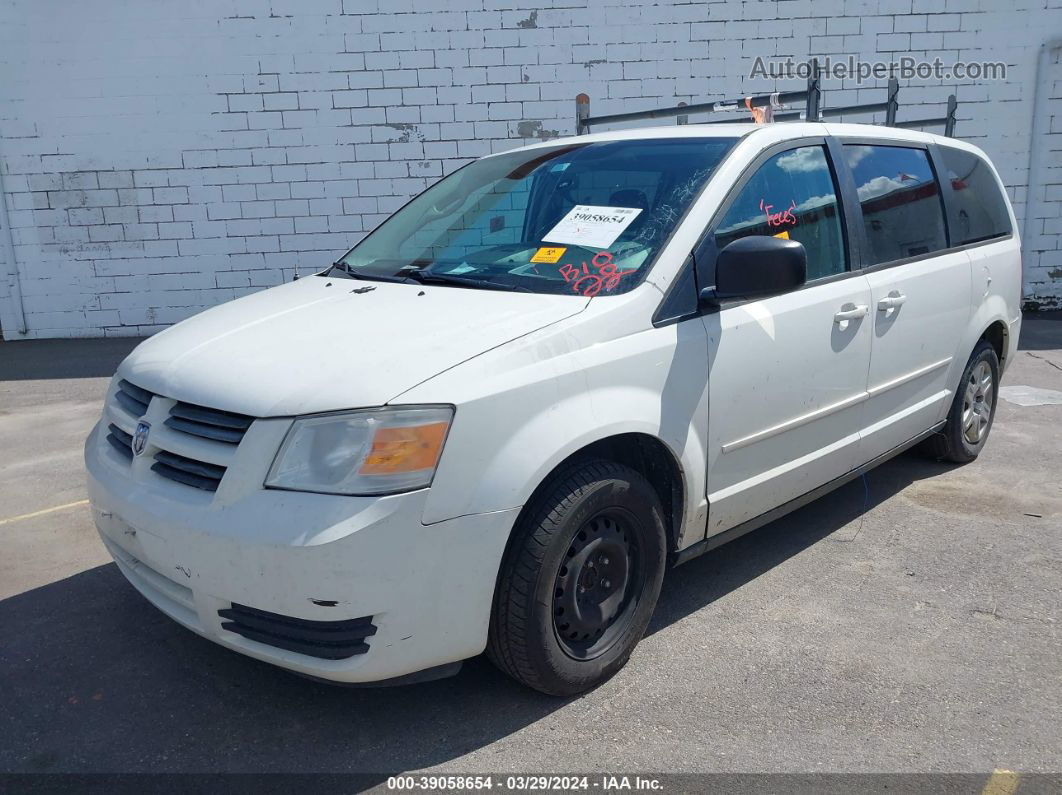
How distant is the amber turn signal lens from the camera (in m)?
2.41

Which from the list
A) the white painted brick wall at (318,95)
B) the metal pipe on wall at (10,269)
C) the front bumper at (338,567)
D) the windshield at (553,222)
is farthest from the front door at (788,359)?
the metal pipe on wall at (10,269)

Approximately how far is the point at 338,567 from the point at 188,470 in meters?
0.63

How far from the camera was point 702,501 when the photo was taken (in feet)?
10.5

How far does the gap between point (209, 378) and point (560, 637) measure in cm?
135

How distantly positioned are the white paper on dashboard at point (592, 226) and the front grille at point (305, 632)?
1.57 metres

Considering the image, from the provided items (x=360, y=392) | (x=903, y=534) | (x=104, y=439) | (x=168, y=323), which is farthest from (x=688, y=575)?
(x=168, y=323)

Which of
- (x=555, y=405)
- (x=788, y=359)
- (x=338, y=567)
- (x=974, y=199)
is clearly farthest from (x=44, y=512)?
(x=974, y=199)

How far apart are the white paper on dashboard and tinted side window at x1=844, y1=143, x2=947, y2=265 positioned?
1.28 m

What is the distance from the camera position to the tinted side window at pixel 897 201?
4.00m

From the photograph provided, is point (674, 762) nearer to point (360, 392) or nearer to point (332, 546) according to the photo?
point (332, 546)

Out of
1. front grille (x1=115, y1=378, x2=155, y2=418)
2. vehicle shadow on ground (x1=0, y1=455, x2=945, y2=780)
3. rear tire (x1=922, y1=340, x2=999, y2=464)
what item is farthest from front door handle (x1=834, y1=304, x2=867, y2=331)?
front grille (x1=115, y1=378, x2=155, y2=418)

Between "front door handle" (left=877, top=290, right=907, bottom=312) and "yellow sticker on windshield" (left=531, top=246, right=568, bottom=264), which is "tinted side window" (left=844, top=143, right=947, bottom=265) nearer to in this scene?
"front door handle" (left=877, top=290, right=907, bottom=312)

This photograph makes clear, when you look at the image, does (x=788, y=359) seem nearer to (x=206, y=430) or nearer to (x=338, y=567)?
(x=338, y=567)

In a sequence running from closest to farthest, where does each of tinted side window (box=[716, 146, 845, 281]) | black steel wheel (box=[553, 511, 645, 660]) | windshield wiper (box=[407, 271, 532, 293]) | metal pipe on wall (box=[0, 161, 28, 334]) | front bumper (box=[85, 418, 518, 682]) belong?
front bumper (box=[85, 418, 518, 682]) < black steel wheel (box=[553, 511, 645, 660]) < windshield wiper (box=[407, 271, 532, 293]) < tinted side window (box=[716, 146, 845, 281]) < metal pipe on wall (box=[0, 161, 28, 334])
